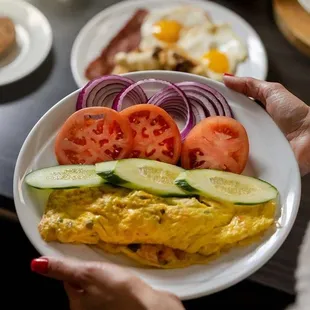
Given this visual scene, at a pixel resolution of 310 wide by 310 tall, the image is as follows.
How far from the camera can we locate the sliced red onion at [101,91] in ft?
4.23

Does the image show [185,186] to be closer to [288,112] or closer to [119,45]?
[288,112]

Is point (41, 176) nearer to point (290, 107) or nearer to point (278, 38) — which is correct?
point (290, 107)

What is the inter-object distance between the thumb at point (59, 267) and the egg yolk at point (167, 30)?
97cm

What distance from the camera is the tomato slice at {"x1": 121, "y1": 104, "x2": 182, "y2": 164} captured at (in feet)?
3.93

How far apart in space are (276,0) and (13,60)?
0.88 metres

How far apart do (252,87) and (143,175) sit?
1.39ft

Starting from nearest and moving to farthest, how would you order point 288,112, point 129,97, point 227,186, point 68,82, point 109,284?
1. point 109,284
2. point 227,186
3. point 129,97
4. point 288,112
5. point 68,82

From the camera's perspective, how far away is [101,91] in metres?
1.31

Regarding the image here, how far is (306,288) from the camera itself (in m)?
1.21

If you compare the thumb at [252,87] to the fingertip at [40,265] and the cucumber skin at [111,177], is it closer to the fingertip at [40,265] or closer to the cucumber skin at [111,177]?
the cucumber skin at [111,177]

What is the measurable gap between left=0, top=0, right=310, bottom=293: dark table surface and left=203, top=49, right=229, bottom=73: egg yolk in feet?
0.48

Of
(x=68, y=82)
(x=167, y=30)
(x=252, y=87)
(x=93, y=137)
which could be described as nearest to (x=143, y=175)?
(x=93, y=137)

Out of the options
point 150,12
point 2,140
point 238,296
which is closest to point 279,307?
point 238,296

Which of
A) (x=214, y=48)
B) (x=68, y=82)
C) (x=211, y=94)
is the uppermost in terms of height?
(x=211, y=94)
